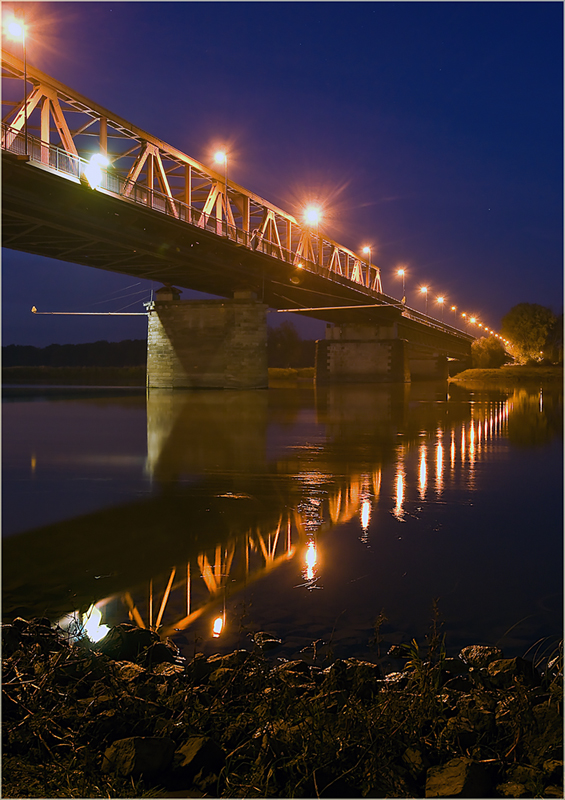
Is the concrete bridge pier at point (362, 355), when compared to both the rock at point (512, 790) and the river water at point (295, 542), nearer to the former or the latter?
the river water at point (295, 542)

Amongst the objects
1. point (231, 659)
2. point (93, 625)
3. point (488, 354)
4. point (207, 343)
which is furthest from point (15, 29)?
point (488, 354)

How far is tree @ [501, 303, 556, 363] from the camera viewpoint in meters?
113

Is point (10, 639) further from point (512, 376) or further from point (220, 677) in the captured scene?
point (512, 376)

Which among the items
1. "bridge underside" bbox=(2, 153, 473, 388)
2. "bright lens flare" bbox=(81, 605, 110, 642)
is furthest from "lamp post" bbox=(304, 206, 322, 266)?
"bright lens flare" bbox=(81, 605, 110, 642)

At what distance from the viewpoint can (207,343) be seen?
57.6 meters

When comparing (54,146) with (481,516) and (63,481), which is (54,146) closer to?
(63,481)

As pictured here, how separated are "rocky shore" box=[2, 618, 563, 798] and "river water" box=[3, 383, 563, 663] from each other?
0.60 metres

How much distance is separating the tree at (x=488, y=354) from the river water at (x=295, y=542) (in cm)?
12969

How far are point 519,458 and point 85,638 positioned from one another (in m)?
13.3

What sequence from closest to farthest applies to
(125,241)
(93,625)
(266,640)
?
(266,640) → (93,625) → (125,241)

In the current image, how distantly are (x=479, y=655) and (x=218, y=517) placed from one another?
17.0 ft

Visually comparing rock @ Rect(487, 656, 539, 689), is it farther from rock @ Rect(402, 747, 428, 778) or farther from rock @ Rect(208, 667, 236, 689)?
rock @ Rect(208, 667, 236, 689)

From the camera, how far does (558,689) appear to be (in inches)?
162

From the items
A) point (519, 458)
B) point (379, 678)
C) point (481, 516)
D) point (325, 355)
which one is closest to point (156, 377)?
point (325, 355)
